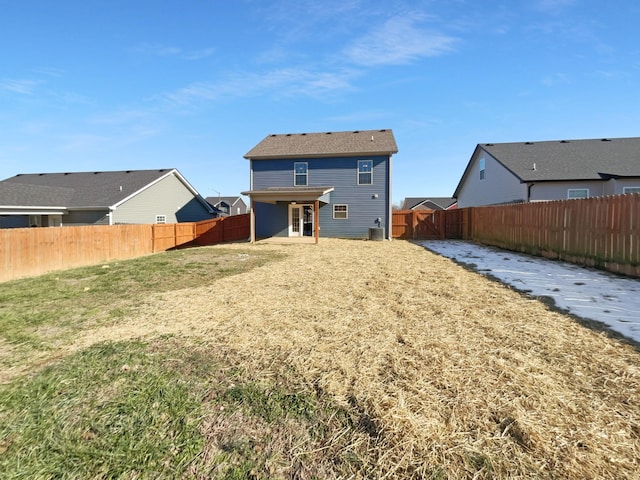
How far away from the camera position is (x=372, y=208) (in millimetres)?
19156

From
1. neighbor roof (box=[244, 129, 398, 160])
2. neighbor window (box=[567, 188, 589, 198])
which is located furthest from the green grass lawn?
neighbor window (box=[567, 188, 589, 198])

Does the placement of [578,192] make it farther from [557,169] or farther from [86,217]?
[86,217]

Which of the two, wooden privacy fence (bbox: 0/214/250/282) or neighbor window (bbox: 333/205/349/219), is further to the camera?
neighbor window (bbox: 333/205/349/219)

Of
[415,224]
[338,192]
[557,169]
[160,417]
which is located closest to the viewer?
[160,417]

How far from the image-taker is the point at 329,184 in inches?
771

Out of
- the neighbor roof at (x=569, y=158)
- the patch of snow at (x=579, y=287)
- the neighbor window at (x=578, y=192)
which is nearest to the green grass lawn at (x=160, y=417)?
the patch of snow at (x=579, y=287)

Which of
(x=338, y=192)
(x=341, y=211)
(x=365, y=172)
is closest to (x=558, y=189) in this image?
(x=365, y=172)

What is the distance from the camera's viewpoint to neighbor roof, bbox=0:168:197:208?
1862 cm

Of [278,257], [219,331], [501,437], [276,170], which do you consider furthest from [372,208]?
[501,437]

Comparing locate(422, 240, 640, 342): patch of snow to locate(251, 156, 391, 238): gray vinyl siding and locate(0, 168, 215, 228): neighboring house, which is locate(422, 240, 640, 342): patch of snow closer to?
locate(251, 156, 391, 238): gray vinyl siding

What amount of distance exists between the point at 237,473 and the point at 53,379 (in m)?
2.37

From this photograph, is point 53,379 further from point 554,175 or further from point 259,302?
point 554,175

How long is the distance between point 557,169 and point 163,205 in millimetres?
26758

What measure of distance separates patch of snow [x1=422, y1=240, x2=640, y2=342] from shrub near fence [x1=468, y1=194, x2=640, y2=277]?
44 cm
